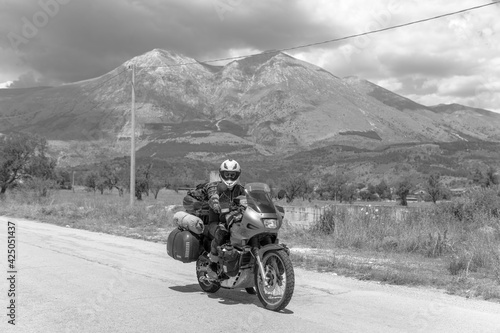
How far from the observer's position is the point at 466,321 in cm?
650

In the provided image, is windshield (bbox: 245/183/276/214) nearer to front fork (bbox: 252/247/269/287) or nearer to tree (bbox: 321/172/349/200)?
front fork (bbox: 252/247/269/287)

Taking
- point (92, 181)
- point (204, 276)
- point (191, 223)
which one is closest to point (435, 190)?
point (92, 181)

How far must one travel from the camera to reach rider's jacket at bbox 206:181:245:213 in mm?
7074

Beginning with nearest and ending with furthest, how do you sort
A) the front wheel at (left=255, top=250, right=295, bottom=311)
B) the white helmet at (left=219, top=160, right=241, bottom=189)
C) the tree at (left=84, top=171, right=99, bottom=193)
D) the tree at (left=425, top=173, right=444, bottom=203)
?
the front wheel at (left=255, top=250, right=295, bottom=311) → the white helmet at (left=219, top=160, right=241, bottom=189) → the tree at (left=425, top=173, right=444, bottom=203) → the tree at (left=84, top=171, right=99, bottom=193)

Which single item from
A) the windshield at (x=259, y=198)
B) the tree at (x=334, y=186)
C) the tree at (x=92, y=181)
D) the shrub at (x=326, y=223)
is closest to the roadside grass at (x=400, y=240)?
the shrub at (x=326, y=223)

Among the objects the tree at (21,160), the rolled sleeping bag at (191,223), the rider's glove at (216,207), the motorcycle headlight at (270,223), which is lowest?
the rolled sleeping bag at (191,223)

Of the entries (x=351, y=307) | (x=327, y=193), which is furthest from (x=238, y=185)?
(x=327, y=193)

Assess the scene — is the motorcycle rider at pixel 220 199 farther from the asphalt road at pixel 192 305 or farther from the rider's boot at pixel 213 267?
the asphalt road at pixel 192 305

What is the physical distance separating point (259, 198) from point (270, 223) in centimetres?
38

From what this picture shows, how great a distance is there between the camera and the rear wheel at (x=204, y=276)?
302 inches

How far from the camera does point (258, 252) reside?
668 cm

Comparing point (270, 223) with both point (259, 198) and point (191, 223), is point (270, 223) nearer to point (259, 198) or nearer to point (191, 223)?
point (259, 198)

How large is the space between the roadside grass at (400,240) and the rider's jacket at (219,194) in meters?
3.60

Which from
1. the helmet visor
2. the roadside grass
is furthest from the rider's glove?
the roadside grass
